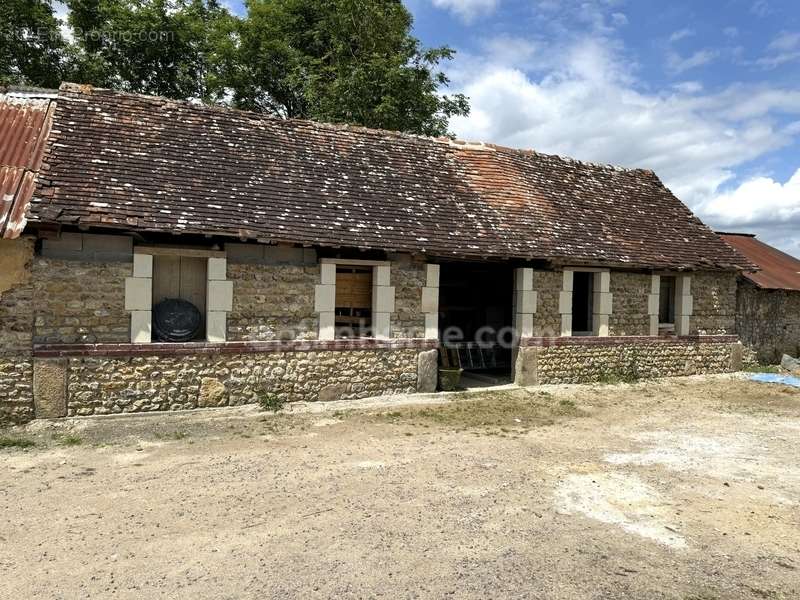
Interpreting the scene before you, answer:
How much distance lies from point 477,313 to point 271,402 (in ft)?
22.1

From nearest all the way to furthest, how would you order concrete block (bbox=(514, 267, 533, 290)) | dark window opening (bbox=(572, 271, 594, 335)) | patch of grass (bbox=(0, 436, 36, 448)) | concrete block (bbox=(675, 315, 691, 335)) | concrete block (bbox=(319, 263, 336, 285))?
patch of grass (bbox=(0, 436, 36, 448)) < concrete block (bbox=(319, 263, 336, 285)) < concrete block (bbox=(514, 267, 533, 290)) < dark window opening (bbox=(572, 271, 594, 335)) < concrete block (bbox=(675, 315, 691, 335))

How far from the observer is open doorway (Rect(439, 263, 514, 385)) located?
12.9m

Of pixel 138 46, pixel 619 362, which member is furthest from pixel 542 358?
pixel 138 46

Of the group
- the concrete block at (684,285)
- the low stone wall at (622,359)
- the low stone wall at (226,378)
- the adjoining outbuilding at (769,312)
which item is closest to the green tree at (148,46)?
the low stone wall at (226,378)

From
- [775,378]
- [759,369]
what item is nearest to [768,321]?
[759,369]

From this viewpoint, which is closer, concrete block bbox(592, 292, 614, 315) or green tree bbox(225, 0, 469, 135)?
concrete block bbox(592, 292, 614, 315)

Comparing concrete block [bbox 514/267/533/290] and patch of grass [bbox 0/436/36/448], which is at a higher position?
concrete block [bbox 514/267/533/290]

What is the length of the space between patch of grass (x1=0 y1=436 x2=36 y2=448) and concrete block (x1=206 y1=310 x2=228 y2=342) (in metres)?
2.50

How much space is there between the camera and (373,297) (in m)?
9.33

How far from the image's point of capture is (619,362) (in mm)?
11328

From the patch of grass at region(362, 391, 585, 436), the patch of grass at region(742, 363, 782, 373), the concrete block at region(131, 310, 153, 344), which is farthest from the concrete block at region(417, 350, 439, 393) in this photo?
the patch of grass at region(742, 363, 782, 373)

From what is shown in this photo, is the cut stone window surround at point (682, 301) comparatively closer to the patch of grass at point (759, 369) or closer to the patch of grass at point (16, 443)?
the patch of grass at point (759, 369)

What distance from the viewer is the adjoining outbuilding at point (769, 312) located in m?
13.4

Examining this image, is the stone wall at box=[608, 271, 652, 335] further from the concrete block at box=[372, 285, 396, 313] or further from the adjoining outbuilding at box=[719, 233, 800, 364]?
the concrete block at box=[372, 285, 396, 313]
